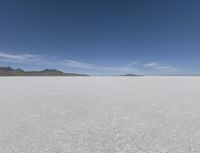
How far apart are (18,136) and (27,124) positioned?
18.9 inches

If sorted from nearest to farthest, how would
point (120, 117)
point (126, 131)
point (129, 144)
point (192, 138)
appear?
point (129, 144)
point (192, 138)
point (126, 131)
point (120, 117)

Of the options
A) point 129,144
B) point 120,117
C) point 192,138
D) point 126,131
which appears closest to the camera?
point 129,144

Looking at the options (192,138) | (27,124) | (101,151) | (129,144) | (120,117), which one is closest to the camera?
(101,151)

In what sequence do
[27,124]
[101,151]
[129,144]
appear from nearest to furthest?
[101,151]
[129,144]
[27,124]

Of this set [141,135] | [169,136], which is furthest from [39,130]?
[169,136]

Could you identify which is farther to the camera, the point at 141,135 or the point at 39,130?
the point at 39,130

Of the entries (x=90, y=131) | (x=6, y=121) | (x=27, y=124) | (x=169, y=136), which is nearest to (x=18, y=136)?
(x=27, y=124)

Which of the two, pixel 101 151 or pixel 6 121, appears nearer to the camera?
pixel 101 151

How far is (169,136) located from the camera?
2258mm

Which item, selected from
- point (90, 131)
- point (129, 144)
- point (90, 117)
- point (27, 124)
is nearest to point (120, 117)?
point (90, 117)

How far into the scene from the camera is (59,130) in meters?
2.51

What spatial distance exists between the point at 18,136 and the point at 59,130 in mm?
569

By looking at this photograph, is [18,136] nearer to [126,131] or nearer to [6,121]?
[6,121]

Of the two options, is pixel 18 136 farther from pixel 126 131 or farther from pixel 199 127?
pixel 199 127
